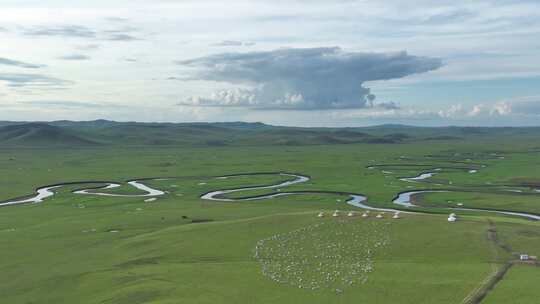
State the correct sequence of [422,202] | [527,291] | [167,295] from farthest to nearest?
[422,202], [167,295], [527,291]

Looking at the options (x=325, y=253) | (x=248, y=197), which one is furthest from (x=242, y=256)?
(x=248, y=197)

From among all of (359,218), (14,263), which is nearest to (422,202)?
(359,218)

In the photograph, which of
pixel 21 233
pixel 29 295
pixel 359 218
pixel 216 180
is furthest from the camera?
pixel 216 180

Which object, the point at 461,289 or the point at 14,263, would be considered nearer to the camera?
the point at 461,289

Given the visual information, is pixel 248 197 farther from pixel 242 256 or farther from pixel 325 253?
pixel 325 253

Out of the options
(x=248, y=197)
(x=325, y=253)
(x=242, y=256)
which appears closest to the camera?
(x=325, y=253)

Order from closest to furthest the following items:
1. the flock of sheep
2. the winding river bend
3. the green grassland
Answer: the green grassland < the flock of sheep < the winding river bend

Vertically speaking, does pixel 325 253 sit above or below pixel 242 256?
above

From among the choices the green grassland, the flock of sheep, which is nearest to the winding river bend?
the green grassland

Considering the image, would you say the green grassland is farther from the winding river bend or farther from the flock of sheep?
the winding river bend

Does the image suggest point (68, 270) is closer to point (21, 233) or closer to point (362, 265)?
point (21, 233)
